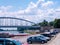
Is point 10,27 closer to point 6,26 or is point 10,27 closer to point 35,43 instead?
point 6,26

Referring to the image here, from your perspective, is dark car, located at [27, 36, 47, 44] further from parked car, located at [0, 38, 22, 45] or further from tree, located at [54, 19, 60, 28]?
tree, located at [54, 19, 60, 28]

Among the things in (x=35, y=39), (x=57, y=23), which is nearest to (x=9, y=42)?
(x=35, y=39)

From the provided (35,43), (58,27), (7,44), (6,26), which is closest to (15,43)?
(7,44)

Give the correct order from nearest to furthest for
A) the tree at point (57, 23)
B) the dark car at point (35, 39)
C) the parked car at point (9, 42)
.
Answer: the parked car at point (9, 42) < the dark car at point (35, 39) < the tree at point (57, 23)

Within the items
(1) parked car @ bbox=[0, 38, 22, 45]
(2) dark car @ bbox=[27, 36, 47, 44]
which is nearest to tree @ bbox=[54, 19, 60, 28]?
(2) dark car @ bbox=[27, 36, 47, 44]

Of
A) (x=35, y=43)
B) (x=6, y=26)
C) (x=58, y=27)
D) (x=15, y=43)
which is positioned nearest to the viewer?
(x=15, y=43)

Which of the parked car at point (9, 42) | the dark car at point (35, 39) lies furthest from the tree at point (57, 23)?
the parked car at point (9, 42)

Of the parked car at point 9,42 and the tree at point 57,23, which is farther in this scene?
the tree at point 57,23

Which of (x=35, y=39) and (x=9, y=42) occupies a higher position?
(x=9, y=42)

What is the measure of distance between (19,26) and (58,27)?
32255 mm

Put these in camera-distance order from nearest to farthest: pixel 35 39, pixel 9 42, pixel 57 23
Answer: pixel 9 42 → pixel 35 39 → pixel 57 23

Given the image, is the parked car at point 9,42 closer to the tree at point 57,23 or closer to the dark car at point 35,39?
the dark car at point 35,39

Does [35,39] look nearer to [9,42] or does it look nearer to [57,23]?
[9,42]

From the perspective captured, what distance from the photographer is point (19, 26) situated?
163m
